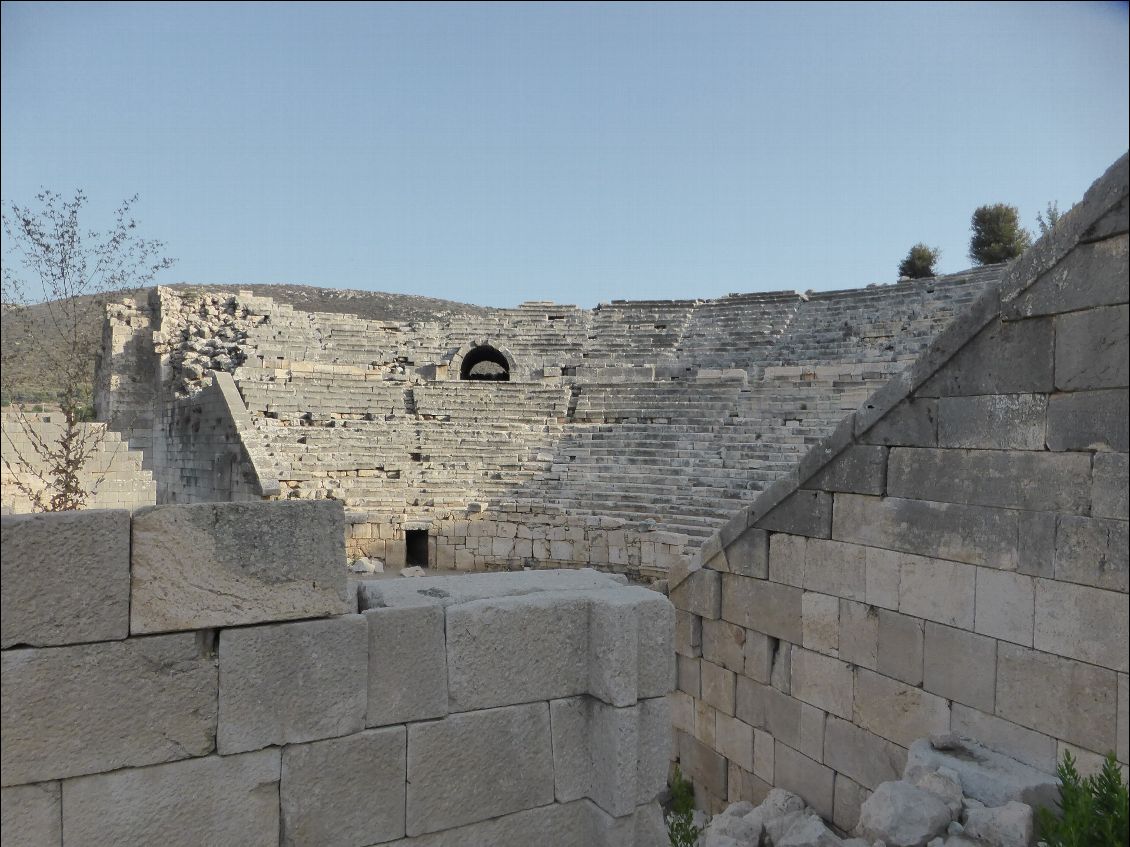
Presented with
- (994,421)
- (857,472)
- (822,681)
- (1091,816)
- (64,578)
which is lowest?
(822,681)

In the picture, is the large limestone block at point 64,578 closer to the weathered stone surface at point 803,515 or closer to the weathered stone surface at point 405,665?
the weathered stone surface at point 405,665

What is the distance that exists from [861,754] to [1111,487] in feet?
7.47

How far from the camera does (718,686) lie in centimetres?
593

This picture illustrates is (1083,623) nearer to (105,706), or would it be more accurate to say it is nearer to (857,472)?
(857,472)

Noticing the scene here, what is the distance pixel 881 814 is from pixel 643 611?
1.43m

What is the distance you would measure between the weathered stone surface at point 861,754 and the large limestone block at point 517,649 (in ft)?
7.84

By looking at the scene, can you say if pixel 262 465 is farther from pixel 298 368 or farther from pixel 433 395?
pixel 298 368

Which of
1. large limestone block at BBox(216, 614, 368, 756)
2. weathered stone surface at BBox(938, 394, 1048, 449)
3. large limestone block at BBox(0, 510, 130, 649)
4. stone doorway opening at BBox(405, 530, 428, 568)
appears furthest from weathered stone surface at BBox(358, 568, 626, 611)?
stone doorway opening at BBox(405, 530, 428, 568)

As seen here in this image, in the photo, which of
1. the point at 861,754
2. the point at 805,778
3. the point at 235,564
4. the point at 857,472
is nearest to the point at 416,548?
the point at 805,778

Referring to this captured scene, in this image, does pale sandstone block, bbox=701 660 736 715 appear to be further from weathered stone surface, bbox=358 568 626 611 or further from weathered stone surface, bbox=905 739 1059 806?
weathered stone surface, bbox=358 568 626 611

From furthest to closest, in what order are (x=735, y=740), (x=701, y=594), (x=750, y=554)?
(x=701, y=594), (x=735, y=740), (x=750, y=554)

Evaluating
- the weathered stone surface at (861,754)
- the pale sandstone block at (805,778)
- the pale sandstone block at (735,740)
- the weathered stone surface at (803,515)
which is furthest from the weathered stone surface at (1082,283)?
the pale sandstone block at (735,740)

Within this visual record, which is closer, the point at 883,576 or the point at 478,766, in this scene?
the point at 478,766

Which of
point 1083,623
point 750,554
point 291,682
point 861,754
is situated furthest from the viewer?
point 750,554
